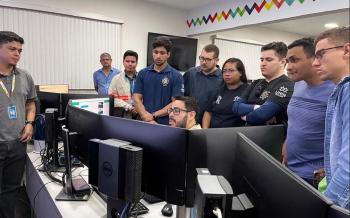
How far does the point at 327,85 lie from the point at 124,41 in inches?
159

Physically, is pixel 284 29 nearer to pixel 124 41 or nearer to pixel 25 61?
pixel 124 41

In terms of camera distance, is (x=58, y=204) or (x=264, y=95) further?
(x=264, y=95)

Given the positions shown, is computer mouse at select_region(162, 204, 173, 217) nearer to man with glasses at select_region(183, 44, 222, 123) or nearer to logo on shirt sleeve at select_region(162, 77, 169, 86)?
man with glasses at select_region(183, 44, 222, 123)

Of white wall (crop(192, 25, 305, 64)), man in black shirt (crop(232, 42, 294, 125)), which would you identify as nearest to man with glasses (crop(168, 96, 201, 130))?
man in black shirt (crop(232, 42, 294, 125))

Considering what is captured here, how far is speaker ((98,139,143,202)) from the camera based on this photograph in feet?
3.43

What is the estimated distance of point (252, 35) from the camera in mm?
6602

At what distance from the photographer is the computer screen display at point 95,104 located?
2.07 meters

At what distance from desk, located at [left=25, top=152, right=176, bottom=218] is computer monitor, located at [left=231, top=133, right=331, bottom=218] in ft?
1.89

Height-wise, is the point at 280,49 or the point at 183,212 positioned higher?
the point at 280,49

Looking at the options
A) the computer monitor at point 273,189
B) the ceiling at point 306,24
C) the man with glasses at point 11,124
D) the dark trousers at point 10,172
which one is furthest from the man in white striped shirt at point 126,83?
the ceiling at point 306,24

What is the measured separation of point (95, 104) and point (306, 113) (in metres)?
1.54

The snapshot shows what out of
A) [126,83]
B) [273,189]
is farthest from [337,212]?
[126,83]

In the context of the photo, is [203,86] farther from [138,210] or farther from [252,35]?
[252,35]

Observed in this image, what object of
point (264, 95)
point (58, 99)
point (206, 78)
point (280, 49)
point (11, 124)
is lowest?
point (11, 124)
